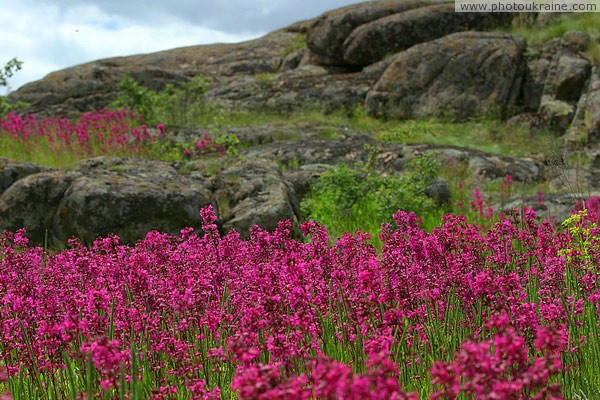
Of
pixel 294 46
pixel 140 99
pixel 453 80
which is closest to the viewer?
pixel 140 99

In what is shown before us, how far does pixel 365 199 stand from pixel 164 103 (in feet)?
40.8

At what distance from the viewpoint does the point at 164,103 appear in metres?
22.5

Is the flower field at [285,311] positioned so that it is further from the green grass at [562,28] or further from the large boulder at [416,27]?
the large boulder at [416,27]

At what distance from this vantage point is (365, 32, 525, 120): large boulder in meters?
21.9

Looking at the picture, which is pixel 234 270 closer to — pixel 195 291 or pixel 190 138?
pixel 195 291

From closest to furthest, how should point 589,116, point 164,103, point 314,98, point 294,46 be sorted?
point 589,116, point 164,103, point 314,98, point 294,46

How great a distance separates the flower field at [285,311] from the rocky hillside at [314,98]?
12.9ft

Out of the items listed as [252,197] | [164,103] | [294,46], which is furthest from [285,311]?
[294,46]

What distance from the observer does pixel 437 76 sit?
2261cm

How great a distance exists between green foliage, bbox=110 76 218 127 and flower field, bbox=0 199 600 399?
1598cm

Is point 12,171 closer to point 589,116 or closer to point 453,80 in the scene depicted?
point 589,116

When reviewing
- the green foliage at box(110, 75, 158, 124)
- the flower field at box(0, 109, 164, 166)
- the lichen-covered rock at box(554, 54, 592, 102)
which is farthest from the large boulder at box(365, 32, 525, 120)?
the flower field at box(0, 109, 164, 166)

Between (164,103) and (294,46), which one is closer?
(164,103)

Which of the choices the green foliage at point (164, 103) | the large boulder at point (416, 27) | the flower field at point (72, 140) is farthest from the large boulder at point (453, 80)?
the flower field at point (72, 140)
